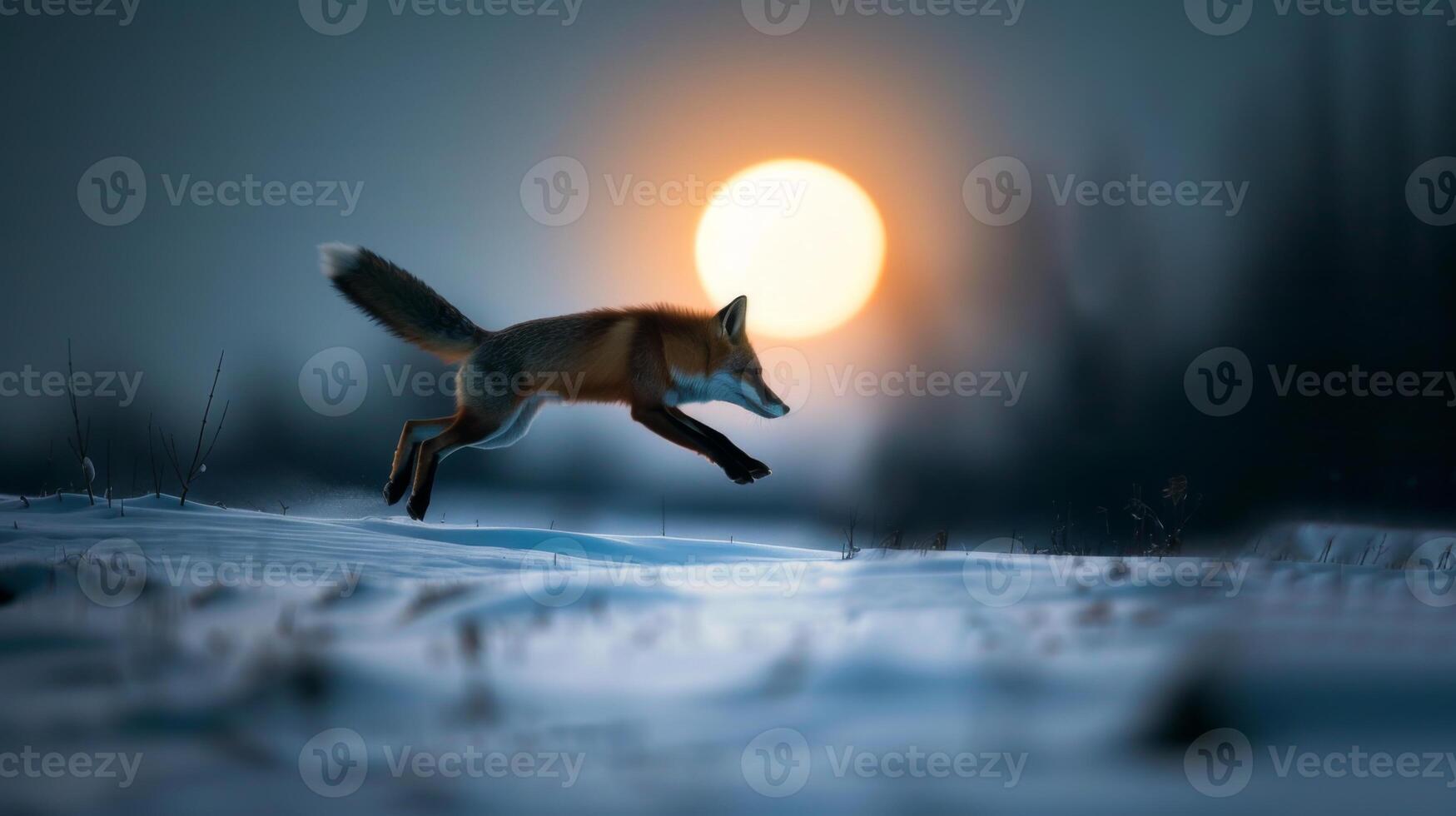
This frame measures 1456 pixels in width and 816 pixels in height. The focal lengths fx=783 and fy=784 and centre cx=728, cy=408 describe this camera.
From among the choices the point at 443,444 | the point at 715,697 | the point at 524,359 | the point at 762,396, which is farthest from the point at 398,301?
the point at 715,697

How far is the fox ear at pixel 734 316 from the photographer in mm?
6141

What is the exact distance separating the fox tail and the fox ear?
1910mm

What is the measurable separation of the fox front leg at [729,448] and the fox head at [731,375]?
623 mm

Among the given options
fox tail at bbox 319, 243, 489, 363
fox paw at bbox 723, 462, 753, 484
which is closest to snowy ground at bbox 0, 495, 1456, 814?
fox paw at bbox 723, 462, 753, 484

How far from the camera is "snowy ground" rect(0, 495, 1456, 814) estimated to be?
1.13m

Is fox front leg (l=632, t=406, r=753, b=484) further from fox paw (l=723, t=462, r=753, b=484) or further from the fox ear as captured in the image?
the fox ear

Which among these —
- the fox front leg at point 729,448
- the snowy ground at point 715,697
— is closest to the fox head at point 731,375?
the fox front leg at point 729,448

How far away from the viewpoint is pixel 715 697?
150 cm

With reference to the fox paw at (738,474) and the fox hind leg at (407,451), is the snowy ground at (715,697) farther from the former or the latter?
the fox hind leg at (407,451)

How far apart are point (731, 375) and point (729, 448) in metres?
1.05

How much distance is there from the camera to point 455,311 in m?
6.21

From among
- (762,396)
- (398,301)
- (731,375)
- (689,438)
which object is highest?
(398,301)

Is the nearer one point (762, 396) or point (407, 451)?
point (407, 451)

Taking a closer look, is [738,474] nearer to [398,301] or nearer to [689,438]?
[689,438]
